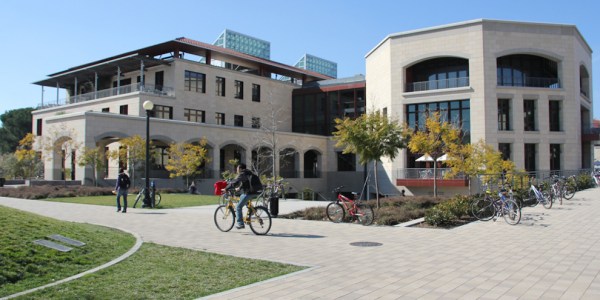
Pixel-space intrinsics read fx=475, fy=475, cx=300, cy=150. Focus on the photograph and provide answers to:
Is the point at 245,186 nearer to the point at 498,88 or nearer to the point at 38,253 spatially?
the point at 38,253

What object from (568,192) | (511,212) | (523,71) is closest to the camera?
(511,212)

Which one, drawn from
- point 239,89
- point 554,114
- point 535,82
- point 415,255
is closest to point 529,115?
point 554,114

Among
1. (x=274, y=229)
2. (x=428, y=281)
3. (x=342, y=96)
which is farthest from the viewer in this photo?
(x=342, y=96)

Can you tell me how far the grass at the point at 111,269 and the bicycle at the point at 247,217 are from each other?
9.85ft

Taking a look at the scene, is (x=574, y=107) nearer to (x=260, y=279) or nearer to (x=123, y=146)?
(x=123, y=146)

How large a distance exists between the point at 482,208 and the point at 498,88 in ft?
96.9

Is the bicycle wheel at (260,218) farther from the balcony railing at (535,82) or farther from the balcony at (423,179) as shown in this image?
the balcony railing at (535,82)

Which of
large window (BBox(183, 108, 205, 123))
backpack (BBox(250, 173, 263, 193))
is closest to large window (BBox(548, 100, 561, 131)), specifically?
large window (BBox(183, 108, 205, 123))

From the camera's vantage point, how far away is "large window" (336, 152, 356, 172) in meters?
52.4

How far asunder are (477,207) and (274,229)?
6.53 m

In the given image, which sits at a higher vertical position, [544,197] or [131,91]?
[131,91]

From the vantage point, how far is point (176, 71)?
4669 cm

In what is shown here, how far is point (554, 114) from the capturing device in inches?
1694

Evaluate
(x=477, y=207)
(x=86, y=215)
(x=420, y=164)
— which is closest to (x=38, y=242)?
(x=86, y=215)
